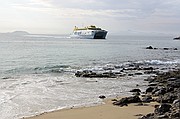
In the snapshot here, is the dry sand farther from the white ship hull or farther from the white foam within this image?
the white ship hull

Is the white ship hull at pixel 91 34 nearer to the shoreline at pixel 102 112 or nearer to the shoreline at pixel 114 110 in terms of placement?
the shoreline at pixel 114 110

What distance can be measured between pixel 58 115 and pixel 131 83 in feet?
38.3

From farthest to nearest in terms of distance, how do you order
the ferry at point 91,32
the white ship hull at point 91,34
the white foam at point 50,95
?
the white ship hull at point 91,34 → the ferry at point 91,32 → the white foam at point 50,95

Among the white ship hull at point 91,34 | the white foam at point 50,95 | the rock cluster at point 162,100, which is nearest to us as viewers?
the rock cluster at point 162,100

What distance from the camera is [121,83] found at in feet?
80.3

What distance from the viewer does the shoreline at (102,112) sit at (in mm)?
13406

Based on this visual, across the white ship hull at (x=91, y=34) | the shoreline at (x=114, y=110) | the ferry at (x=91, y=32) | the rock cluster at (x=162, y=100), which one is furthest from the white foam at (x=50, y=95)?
the white ship hull at (x=91, y=34)

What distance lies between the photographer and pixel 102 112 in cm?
1425

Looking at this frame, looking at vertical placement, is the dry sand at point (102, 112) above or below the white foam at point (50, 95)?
above

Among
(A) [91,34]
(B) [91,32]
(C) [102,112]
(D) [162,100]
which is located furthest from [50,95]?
(A) [91,34]

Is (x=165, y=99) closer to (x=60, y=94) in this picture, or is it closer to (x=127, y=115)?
(x=127, y=115)

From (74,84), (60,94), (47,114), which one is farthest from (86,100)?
(74,84)

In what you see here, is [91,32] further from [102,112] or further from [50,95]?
[102,112]

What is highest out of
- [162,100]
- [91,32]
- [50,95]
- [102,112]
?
[91,32]
